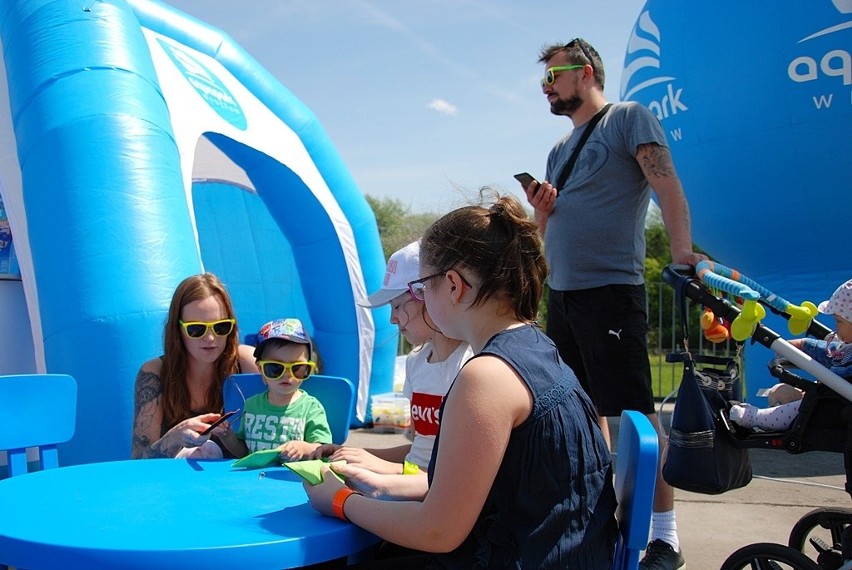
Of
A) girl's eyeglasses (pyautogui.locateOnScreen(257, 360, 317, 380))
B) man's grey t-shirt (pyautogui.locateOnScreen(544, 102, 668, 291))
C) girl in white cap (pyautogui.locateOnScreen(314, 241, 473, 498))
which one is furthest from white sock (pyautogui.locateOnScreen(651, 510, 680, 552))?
girl's eyeglasses (pyautogui.locateOnScreen(257, 360, 317, 380))

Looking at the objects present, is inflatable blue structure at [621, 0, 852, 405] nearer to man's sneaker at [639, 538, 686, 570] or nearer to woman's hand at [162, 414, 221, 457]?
man's sneaker at [639, 538, 686, 570]

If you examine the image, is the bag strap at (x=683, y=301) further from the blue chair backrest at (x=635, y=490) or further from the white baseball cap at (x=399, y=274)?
the blue chair backrest at (x=635, y=490)

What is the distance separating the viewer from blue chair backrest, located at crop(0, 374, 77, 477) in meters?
2.48

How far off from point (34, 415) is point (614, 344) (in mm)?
2066

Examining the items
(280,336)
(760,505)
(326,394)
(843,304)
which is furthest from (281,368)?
→ (760,505)

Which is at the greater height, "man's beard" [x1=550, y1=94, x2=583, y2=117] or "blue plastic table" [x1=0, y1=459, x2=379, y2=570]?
"man's beard" [x1=550, y1=94, x2=583, y2=117]

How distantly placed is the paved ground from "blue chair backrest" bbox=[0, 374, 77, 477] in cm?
249

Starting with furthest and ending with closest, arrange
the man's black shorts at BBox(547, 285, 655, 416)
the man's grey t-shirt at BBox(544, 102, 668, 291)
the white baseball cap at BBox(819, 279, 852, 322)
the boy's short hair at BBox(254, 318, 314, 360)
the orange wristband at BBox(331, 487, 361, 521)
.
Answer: the man's grey t-shirt at BBox(544, 102, 668, 291)
the man's black shorts at BBox(547, 285, 655, 416)
the white baseball cap at BBox(819, 279, 852, 322)
the boy's short hair at BBox(254, 318, 314, 360)
the orange wristband at BBox(331, 487, 361, 521)

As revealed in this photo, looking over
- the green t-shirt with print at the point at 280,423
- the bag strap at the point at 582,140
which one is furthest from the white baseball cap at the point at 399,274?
the bag strap at the point at 582,140

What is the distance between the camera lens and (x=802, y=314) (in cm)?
258

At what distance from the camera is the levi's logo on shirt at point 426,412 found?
2.11 metres

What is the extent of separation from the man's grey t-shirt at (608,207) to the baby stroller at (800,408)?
0.46 meters

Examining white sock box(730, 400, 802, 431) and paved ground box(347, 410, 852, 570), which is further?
paved ground box(347, 410, 852, 570)

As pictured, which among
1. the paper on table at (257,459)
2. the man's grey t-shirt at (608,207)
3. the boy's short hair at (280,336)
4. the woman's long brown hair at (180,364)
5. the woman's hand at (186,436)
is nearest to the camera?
the paper on table at (257,459)
